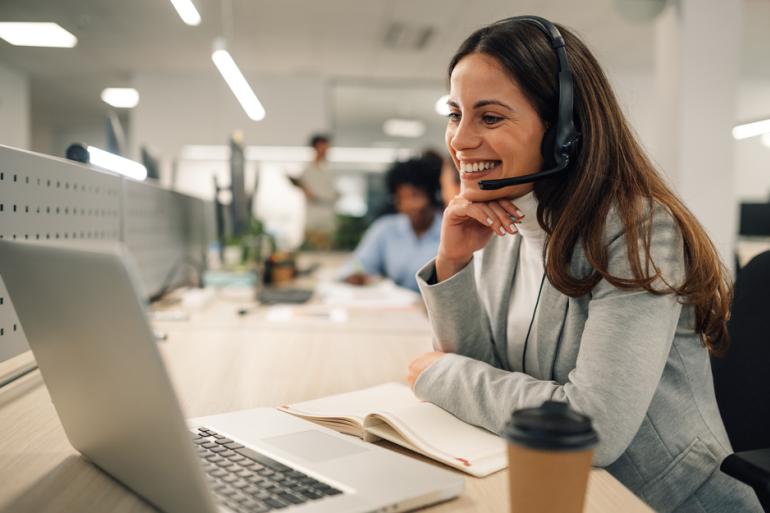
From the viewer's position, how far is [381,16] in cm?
509

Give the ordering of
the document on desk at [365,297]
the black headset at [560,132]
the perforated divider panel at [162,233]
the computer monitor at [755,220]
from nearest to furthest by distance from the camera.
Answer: the black headset at [560,132] < the perforated divider panel at [162,233] < the document on desk at [365,297] < the computer monitor at [755,220]

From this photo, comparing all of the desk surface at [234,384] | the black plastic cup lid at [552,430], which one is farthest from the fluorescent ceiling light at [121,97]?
the black plastic cup lid at [552,430]

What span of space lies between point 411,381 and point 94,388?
18.4 inches

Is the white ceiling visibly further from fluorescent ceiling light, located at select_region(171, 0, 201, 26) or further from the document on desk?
the document on desk

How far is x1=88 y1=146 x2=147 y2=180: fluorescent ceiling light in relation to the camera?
3.29 feet

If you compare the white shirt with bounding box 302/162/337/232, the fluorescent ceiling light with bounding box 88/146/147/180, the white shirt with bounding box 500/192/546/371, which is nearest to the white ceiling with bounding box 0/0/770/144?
the white shirt with bounding box 302/162/337/232

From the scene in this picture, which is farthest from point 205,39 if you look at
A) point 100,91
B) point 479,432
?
point 479,432

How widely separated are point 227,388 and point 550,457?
679 mm

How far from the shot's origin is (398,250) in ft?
9.95

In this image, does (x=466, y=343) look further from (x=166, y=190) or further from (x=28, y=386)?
(x=166, y=190)

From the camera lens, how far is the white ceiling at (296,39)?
474 centimetres

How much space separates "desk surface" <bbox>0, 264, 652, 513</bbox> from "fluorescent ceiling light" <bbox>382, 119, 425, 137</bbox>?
8.43 metres

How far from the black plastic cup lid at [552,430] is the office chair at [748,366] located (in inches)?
26.8

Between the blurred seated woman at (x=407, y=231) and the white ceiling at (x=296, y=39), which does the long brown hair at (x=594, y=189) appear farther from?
the white ceiling at (x=296, y=39)
